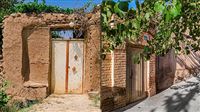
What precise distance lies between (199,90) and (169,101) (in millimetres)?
1342

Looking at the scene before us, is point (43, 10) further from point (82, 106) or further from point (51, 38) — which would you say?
point (82, 106)

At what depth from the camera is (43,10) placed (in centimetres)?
1450

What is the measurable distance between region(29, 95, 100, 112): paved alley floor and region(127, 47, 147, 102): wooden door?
4.48ft

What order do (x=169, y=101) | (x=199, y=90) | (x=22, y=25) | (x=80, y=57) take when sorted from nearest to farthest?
(x=169, y=101) < (x=199, y=90) < (x=22, y=25) < (x=80, y=57)

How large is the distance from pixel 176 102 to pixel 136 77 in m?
2.12

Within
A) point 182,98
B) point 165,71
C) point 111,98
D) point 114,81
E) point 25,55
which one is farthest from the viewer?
point 165,71

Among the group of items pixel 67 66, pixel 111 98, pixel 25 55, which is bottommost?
pixel 111 98

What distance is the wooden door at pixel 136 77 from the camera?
12.3 m

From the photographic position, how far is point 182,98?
11469 mm

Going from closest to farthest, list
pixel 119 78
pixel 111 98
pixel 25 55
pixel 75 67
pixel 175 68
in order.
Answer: pixel 111 98 → pixel 119 78 → pixel 25 55 → pixel 75 67 → pixel 175 68

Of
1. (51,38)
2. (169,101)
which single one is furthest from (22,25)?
(169,101)

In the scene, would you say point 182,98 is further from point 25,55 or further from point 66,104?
point 25,55

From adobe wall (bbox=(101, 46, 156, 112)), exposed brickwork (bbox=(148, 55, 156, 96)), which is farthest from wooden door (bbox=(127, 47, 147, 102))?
adobe wall (bbox=(101, 46, 156, 112))

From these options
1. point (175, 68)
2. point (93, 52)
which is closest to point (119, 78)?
point (93, 52)
